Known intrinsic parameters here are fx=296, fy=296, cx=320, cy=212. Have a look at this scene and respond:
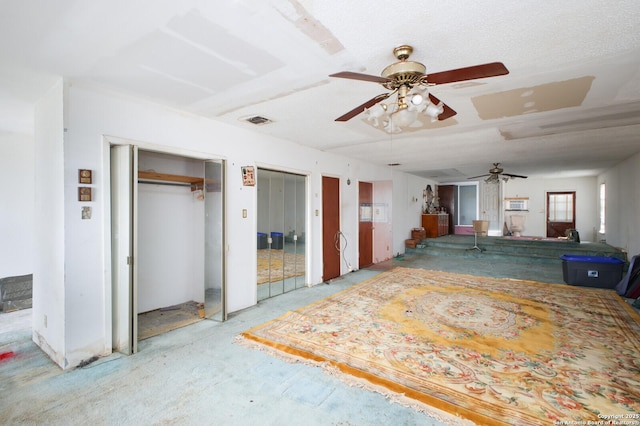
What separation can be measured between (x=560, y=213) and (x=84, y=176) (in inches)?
557

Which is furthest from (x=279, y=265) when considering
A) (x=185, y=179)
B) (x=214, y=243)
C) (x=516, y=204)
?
(x=516, y=204)

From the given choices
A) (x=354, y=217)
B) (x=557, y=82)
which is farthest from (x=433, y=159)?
(x=557, y=82)

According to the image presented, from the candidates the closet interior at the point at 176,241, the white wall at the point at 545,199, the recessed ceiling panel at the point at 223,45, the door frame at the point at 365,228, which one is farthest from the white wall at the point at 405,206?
the recessed ceiling panel at the point at 223,45

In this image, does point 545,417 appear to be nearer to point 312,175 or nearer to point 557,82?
point 557,82

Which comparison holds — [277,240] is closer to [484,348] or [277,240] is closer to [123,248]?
[123,248]

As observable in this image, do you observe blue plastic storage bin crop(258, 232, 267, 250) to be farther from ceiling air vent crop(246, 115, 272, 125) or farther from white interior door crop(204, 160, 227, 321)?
ceiling air vent crop(246, 115, 272, 125)

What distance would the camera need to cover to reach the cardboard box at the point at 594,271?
4.98 m

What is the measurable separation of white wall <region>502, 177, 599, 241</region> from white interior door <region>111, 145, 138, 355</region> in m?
12.8

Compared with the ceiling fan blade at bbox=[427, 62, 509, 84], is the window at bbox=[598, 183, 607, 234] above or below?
below

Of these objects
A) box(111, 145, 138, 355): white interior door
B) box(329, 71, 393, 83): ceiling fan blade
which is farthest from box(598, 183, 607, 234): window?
box(111, 145, 138, 355): white interior door

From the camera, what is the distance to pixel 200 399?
2172mm

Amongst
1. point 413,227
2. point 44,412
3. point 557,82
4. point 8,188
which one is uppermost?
point 557,82

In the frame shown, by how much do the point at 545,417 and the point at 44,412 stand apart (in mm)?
3385

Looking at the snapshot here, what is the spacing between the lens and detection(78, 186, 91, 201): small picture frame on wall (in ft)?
8.77
